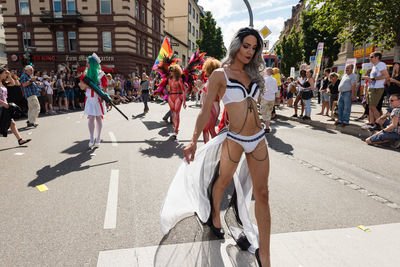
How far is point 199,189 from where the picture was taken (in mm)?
2645

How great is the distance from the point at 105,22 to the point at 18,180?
90.2 ft

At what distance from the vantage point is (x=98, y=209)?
10.8 ft

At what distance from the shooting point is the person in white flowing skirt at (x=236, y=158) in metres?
2.28

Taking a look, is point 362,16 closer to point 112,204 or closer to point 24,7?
point 112,204

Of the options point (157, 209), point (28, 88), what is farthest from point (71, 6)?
point (157, 209)

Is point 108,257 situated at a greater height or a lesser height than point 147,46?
lesser

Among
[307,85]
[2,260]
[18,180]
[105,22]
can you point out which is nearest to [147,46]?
[105,22]

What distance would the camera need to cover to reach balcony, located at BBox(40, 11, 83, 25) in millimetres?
27289

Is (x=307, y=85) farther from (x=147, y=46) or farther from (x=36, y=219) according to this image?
(x=147, y=46)

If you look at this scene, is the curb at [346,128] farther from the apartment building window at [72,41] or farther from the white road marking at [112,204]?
the apartment building window at [72,41]

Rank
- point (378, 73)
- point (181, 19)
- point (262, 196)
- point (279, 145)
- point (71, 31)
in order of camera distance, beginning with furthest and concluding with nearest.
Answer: point (181, 19)
point (71, 31)
point (378, 73)
point (279, 145)
point (262, 196)

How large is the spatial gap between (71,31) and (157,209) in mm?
30513

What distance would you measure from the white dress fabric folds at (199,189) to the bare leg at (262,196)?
1.07 ft

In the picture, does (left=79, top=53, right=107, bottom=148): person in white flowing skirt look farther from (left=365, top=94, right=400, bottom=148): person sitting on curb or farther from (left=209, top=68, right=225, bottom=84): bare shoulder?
(left=365, top=94, right=400, bottom=148): person sitting on curb
